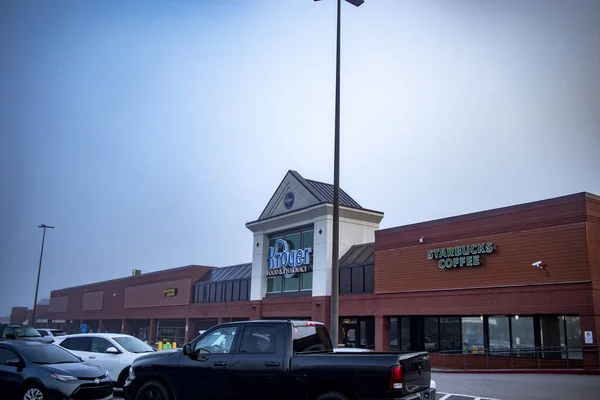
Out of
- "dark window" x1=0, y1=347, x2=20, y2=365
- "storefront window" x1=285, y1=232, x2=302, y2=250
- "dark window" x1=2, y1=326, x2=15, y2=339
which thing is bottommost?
"dark window" x1=0, y1=347, x2=20, y2=365

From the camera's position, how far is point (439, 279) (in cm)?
2803

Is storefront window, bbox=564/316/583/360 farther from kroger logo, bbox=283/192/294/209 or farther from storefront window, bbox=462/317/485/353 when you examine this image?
kroger logo, bbox=283/192/294/209

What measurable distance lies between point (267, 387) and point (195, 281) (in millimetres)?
42205

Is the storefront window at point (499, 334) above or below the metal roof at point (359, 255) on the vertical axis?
below

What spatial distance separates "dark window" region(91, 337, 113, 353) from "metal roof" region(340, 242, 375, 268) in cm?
1880

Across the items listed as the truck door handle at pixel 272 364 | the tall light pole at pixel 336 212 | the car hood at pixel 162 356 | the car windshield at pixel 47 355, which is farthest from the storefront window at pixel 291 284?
the truck door handle at pixel 272 364

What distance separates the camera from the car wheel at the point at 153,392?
10828mm

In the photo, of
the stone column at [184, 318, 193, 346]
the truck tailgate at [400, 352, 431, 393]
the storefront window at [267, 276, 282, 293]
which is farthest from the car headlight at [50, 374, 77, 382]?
the stone column at [184, 318, 193, 346]

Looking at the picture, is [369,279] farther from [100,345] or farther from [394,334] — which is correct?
[100,345]

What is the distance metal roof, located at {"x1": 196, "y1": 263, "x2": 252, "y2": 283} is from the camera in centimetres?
4542

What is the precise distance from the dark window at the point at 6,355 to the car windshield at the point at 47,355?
19 cm

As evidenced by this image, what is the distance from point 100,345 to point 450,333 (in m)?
18.0

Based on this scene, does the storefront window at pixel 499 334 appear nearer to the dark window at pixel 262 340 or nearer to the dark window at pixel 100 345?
the dark window at pixel 100 345

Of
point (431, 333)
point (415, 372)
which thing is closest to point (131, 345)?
point (415, 372)
